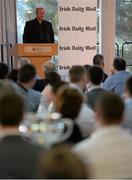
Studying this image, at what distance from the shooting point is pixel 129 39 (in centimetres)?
1009

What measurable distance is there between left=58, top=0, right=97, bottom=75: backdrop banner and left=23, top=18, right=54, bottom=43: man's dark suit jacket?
38 centimetres

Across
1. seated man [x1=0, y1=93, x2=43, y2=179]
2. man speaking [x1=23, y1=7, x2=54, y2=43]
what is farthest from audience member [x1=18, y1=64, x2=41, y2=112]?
man speaking [x1=23, y1=7, x2=54, y2=43]

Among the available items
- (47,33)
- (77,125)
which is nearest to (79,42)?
(47,33)

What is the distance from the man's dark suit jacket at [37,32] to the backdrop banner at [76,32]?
381 mm

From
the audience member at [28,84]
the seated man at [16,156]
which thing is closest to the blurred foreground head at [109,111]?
the seated man at [16,156]

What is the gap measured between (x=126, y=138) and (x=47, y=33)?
224 inches

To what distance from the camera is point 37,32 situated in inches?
306

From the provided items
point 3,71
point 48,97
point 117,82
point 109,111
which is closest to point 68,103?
point 109,111

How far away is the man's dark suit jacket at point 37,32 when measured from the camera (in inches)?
306

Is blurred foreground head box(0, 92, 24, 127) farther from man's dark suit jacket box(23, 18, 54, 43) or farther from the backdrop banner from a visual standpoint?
man's dark suit jacket box(23, 18, 54, 43)

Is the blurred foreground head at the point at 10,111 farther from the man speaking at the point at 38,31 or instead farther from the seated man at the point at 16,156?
the man speaking at the point at 38,31

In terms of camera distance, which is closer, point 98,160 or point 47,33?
point 98,160

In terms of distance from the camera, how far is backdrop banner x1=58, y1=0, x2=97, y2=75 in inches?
294

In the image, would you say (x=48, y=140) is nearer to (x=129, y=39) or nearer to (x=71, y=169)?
(x=71, y=169)
